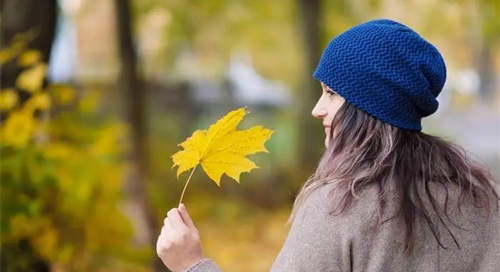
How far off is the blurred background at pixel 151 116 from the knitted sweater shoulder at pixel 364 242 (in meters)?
1.96

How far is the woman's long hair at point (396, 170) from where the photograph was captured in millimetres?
1859

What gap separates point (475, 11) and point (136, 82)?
4109 millimetres

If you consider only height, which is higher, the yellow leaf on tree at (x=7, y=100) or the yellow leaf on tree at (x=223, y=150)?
the yellow leaf on tree at (x=223, y=150)

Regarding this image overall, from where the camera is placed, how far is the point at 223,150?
6.72ft

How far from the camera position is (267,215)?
1084 cm

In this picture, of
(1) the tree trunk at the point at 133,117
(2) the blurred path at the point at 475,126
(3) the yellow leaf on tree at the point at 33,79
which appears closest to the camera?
(3) the yellow leaf on tree at the point at 33,79

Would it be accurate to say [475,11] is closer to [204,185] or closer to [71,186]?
[204,185]

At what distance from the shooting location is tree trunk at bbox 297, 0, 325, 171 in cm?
1125

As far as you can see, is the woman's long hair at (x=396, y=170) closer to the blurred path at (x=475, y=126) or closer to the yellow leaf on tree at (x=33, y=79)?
the yellow leaf on tree at (x=33, y=79)

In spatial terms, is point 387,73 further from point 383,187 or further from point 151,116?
point 151,116

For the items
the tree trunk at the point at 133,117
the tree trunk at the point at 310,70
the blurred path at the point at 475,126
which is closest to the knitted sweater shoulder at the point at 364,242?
the tree trunk at the point at 133,117

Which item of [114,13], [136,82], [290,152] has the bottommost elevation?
[290,152]

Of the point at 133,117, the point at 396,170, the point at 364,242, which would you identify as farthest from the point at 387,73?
the point at 133,117

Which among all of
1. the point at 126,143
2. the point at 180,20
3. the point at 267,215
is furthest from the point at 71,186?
the point at 180,20
